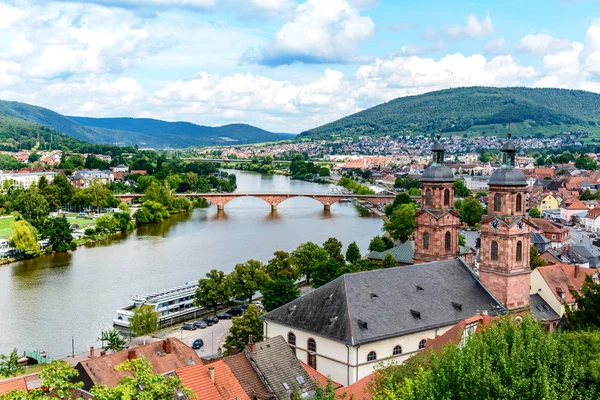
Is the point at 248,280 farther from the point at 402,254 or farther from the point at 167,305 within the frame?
the point at 402,254

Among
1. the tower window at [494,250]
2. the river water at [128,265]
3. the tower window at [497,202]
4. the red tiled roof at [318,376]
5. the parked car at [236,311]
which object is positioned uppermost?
the tower window at [497,202]

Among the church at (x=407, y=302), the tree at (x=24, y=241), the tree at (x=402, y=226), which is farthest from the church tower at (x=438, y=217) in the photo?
the tree at (x=24, y=241)

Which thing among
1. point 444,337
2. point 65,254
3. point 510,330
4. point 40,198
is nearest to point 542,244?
point 444,337

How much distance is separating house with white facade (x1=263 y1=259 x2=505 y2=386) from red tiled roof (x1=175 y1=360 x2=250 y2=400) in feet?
17.3

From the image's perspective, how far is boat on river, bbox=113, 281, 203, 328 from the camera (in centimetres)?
3753

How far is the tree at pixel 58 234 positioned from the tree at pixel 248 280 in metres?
29.4

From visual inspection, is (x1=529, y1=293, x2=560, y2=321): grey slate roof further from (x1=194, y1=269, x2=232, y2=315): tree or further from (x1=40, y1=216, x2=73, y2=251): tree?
(x1=40, y1=216, x2=73, y2=251): tree

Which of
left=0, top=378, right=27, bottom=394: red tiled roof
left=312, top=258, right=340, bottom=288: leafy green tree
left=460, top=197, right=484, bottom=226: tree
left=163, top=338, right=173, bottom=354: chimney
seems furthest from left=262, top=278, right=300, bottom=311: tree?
left=460, top=197, right=484, bottom=226: tree

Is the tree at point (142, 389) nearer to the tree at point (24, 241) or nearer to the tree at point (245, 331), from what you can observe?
the tree at point (245, 331)

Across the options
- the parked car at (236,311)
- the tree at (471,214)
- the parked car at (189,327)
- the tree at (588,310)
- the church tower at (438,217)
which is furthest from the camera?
the tree at (471,214)

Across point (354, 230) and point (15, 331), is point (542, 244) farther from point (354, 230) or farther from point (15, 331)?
point (15, 331)

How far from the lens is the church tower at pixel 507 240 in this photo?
2988 centimetres

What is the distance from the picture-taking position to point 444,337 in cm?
2556

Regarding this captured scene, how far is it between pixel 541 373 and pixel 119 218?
6735 cm
